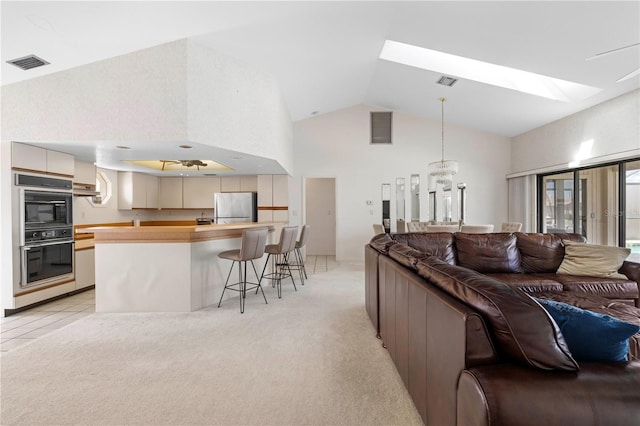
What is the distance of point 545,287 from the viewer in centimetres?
277

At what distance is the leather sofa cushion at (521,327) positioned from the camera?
0.96 m

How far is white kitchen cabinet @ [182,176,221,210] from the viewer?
247 inches

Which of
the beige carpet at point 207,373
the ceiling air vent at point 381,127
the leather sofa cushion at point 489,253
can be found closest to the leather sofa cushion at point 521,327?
the beige carpet at point 207,373

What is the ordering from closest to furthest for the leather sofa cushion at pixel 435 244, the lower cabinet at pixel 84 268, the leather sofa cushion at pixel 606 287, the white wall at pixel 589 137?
the leather sofa cushion at pixel 606 287
the leather sofa cushion at pixel 435 244
the white wall at pixel 589 137
the lower cabinet at pixel 84 268

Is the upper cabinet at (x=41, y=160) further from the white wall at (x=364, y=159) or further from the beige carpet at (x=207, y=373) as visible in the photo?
the white wall at (x=364, y=159)

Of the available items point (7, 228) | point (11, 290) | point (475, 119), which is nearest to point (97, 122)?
point (7, 228)

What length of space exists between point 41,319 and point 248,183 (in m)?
3.91

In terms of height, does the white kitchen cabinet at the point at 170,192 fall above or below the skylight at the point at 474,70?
below

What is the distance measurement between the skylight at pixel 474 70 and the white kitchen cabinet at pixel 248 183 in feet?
11.2

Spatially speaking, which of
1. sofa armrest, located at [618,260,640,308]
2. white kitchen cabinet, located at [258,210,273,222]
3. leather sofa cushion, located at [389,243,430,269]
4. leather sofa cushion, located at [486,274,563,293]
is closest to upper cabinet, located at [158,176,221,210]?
white kitchen cabinet, located at [258,210,273,222]

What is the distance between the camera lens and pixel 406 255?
6.45ft

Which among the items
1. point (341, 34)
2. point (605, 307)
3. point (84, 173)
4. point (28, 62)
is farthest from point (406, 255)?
point (84, 173)

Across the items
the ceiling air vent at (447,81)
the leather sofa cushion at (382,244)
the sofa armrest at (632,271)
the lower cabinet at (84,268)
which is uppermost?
the ceiling air vent at (447,81)

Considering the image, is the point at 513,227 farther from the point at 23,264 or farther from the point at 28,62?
the point at 23,264
